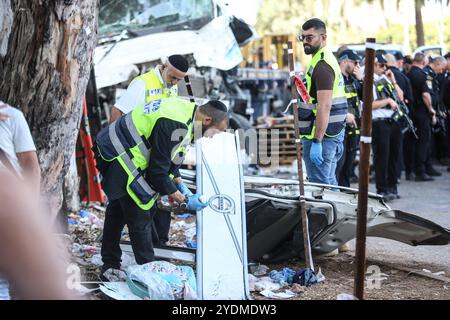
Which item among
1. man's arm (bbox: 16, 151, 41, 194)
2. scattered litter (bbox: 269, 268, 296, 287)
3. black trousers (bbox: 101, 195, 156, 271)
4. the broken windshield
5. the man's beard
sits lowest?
scattered litter (bbox: 269, 268, 296, 287)

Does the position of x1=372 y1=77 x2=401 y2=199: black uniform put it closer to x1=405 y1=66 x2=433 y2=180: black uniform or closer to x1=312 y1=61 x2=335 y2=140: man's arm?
x1=405 y1=66 x2=433 y2=180: black uniform

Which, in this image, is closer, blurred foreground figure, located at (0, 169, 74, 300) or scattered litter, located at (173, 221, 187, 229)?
blurred foreground figure, located at (0, 169, 74, 300)

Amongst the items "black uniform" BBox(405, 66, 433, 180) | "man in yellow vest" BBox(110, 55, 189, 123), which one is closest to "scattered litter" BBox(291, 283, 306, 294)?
"man in yellow vest" BBox(110, 55, 189, 123)

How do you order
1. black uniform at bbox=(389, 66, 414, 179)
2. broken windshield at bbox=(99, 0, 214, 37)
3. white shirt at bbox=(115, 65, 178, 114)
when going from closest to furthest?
1. white shirt at bbox=(115, 65, 178, 114)
2. black uniform at bbox=(389, 66, 414, 179)
3. broken windshield at bbox=(99, 0, 214, 37)

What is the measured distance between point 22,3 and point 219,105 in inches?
64.4

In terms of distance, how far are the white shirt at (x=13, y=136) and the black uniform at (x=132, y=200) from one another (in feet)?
3.38

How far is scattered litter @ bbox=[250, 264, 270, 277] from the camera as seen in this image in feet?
20.6

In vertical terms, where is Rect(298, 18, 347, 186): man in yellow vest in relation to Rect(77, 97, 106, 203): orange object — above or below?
above

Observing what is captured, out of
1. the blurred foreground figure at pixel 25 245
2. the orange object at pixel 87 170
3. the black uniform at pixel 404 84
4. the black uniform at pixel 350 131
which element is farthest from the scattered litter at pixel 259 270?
the black uniform at pixel 404 84

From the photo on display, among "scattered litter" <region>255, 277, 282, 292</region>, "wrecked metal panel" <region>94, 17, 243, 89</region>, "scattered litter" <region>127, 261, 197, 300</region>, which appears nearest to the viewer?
"scattered litter" <region>127, 261, 197, 300</region>

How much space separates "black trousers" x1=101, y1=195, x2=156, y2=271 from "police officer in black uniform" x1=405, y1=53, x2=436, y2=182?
7433 millimetres

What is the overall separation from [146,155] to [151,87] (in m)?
1.34

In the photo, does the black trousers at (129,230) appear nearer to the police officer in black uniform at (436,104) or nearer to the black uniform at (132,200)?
the black uniform at (132,200)
